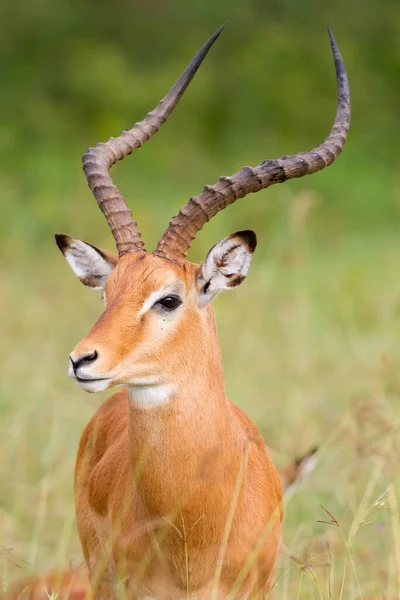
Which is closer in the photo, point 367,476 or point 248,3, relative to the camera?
point 367,476

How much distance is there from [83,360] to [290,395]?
232 inches

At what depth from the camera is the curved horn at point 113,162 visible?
5758mm

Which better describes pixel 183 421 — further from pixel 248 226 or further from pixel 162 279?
pixel 248 226

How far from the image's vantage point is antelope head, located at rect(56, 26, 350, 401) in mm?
5113

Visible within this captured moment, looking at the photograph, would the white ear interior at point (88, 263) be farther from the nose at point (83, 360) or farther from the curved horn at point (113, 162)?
the nose at point (83, 360)

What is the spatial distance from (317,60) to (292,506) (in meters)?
17.3

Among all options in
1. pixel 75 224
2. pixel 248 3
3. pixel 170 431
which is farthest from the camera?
pixel 248 3

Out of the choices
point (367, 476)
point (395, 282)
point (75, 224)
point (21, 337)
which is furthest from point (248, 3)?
point (367, 476)

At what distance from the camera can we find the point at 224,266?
5.64 metres

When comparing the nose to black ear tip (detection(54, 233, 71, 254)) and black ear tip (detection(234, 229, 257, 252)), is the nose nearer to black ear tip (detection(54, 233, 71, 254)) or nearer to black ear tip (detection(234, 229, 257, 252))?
black ear tip (detection(234, 229, 257, 252))

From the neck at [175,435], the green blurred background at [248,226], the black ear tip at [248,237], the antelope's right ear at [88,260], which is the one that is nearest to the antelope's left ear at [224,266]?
the black ear tip at [248,237]

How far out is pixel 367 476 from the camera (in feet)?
28.3

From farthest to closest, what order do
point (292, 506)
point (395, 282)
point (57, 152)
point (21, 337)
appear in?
point (57, 152) → point (395, 282) → point (21, 337) → point (292, 506)

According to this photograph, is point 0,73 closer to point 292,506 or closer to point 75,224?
point 75,224
